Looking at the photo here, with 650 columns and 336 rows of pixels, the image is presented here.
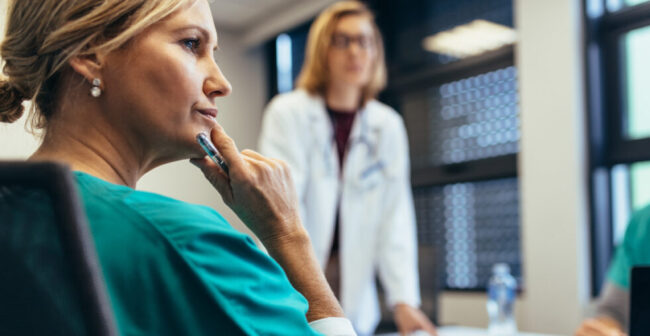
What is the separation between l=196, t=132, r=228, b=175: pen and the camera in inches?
32.2

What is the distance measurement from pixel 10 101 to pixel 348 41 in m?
1.58

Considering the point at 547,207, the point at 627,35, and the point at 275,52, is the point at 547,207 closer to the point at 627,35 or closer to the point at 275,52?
the point at 627,35

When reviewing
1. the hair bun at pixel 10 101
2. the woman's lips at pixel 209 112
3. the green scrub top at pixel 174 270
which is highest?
the hair bun at pixel 10 101

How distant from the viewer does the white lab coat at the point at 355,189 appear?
7.30ft

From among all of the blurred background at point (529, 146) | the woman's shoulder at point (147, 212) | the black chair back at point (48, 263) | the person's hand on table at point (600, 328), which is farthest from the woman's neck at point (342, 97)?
the black chair back at point (48, 263)

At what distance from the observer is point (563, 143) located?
111 inches

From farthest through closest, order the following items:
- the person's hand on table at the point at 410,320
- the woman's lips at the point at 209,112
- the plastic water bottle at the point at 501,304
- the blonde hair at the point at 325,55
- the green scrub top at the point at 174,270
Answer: the blonde hair at the point at 325,55 < the plastic water bottle at the point at 501,304 < the person's hand on table at the point at 410,320 < the woman's lips at the point at 209,112 < the green scrub top at the point at 174,270

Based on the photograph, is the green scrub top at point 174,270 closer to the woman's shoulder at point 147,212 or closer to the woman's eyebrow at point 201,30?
the woman's shoulder at point 147,212

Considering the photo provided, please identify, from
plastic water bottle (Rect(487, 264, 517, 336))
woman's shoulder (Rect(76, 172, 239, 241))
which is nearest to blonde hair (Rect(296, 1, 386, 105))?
plastic water bottle (Rect(487, 264, 517, 336))

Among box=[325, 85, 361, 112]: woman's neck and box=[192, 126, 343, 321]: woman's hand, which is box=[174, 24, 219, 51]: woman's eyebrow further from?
box=[325, 85, 361, 112]: woman's neck

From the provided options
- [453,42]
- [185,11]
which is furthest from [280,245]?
[453,42]

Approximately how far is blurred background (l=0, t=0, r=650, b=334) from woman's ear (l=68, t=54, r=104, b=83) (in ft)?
4.85

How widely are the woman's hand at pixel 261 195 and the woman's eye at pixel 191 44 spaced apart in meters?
0.11

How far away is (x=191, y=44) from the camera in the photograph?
0.80 m
